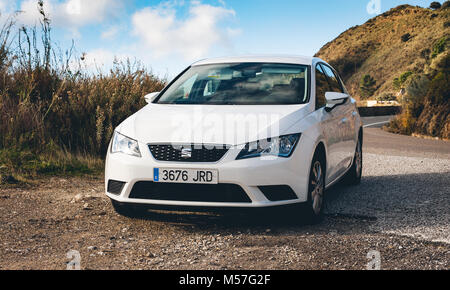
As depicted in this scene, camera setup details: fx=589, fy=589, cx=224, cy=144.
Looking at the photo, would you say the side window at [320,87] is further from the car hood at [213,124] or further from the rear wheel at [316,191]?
the rear wheel at [316,191]

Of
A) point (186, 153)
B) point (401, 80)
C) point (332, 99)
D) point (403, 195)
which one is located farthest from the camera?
point (401, 80)

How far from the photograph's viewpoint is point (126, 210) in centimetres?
582

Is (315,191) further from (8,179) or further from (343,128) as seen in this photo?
(8,179)

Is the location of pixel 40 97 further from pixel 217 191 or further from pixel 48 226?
pixel 217 191

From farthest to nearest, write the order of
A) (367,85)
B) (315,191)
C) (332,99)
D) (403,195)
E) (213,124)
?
1. (367,85)
2. (403,195)
3. (332,99)
4. (315,191)
5. (213,124)

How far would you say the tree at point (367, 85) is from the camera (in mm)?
A: 82000

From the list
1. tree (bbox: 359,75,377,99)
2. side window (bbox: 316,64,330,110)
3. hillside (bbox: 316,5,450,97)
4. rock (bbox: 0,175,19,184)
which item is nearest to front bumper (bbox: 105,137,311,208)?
side window (bbox: 316,64,330,110)

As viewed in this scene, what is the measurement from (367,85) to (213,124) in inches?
3195

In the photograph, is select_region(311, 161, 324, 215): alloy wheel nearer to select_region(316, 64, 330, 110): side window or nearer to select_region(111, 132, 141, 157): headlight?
select_region(316, 64, 330, 110): side window

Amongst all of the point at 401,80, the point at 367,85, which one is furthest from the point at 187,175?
the point at 367,85

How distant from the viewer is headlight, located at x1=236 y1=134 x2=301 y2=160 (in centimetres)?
519

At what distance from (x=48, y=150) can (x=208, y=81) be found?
3.84 m

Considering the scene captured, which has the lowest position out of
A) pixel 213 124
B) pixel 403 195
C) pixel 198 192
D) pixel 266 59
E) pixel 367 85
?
pixel 403 195

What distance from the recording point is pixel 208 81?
675 cm
